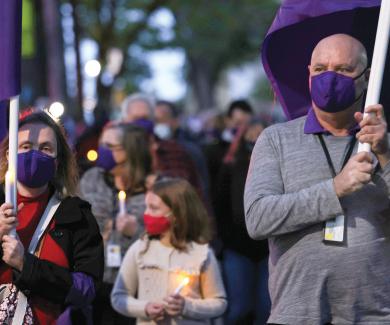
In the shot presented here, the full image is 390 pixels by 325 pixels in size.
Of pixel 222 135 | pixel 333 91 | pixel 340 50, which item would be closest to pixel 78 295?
pixel 333 91

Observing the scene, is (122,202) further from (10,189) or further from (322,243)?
(322,243)

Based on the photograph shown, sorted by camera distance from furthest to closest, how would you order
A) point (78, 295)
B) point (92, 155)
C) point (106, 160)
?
1. point (92, 155)
2. point (106, 160)
3. point (78, 295)

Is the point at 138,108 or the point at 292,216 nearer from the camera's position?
the point at 292,216

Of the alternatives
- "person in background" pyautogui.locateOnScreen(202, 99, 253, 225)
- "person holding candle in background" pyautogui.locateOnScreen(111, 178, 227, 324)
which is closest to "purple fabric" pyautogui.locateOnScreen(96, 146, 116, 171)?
"person holding candle in background" pyautogui.locateOnScreen(111, 178, 227, 324)

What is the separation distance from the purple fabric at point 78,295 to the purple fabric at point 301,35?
4.20 ft

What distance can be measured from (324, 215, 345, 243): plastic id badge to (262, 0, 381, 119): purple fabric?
3.23 feet

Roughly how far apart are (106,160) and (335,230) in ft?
12.9

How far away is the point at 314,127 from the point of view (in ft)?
16.5

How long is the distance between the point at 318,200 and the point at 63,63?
17.7 metres

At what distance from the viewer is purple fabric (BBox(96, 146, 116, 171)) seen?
8.48m

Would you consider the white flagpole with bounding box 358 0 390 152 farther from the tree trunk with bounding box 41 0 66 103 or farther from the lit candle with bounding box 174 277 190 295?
the tree trunk with bounding box 41 0 66 103

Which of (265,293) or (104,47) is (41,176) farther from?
(104,47)

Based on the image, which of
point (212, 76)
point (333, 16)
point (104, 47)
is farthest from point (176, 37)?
point (333, 16)

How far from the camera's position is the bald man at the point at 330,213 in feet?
15.7
